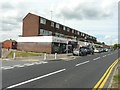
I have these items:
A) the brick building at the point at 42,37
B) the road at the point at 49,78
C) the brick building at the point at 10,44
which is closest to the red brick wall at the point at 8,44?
the brick building at the point at 10,44

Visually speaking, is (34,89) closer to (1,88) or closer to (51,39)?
(1,88)

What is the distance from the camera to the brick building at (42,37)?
5656cm

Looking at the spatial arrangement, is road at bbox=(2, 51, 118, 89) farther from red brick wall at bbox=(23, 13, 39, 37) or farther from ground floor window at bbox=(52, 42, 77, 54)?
red brick wall at bbox=(23, 13, 39, 37)

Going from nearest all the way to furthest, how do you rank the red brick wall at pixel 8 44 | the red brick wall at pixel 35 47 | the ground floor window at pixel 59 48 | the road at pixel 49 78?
the road at pixel 49 78 < the red brick wall at pixel 35 47 < the ground floor window at pixel 59 48 < the red brick wall at pixel 8 44

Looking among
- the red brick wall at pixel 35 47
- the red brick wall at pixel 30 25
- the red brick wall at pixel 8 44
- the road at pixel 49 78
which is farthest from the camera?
the red brick wall at pixel 8 44

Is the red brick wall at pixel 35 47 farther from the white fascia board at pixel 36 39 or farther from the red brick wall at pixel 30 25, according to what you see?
the red brick wall at pixel 30 25

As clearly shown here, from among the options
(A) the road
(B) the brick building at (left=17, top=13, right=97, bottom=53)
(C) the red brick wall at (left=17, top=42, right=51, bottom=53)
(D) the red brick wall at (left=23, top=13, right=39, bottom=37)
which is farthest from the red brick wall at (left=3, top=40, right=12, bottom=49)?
(A) the road

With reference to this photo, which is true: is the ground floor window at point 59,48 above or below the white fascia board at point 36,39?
below

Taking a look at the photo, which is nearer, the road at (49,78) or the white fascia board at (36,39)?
the road at (49,78)

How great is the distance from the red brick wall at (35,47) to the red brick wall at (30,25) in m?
4.86

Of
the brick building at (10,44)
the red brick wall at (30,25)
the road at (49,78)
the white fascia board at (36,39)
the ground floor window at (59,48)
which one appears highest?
the red brick wall at (30,25)

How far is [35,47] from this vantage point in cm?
5981

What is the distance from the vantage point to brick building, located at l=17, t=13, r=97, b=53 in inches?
2227

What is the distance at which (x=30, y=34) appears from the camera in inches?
2680
